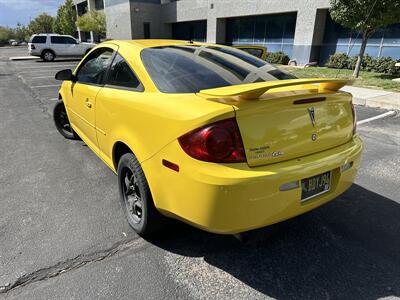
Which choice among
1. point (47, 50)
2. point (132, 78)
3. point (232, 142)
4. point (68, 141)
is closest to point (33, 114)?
point (68, 141)

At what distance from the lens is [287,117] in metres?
2.19

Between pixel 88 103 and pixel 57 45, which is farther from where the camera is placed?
pixel 57 45

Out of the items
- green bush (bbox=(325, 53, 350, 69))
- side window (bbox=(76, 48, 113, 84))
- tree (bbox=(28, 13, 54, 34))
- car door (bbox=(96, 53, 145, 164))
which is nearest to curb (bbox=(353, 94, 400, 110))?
side window (bbox=(76, 48, 113, 84))

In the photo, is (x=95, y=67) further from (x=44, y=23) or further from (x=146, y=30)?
(x=44, y=23)

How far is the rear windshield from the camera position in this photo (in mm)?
2520

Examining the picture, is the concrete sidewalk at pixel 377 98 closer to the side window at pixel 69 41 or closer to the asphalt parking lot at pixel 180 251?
the asphalt parking lot at pixel 180 251

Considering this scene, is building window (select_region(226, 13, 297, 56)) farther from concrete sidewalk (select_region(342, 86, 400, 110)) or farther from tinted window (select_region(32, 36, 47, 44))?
tinted window (select_region(32, 36, 47, 44))

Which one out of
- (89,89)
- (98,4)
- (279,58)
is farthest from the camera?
(98,4)

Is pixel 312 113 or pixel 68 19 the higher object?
pixel 68 19

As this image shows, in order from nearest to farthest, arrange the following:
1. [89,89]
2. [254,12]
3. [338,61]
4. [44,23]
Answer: [89,89] → [338,61] → [254,12] → [44,23]

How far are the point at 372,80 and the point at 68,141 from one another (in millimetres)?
11259

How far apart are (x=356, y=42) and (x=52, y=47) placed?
2011 centimetres

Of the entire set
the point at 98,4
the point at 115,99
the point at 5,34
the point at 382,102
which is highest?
the point at 98,4

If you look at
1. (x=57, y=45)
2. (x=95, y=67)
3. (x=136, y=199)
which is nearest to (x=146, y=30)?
(x=57, y=45)
